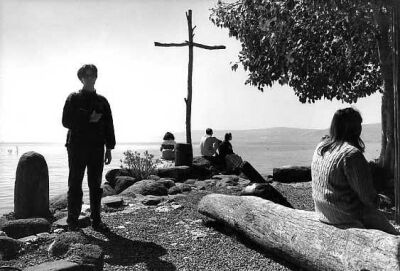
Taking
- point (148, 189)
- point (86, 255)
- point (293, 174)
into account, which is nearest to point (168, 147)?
point (293, 174)

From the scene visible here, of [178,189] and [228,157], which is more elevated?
[228,157]

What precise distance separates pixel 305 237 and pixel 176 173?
9.22m

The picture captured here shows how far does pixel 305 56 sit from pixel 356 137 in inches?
283

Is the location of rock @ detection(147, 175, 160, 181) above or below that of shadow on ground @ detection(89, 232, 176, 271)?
above

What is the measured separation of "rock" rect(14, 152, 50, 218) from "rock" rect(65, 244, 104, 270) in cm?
351

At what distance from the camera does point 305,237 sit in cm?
509

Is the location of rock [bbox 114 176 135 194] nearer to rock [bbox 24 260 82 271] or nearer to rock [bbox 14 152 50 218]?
rock [bbox 14 152 50 218]

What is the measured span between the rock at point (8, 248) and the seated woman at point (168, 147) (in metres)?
13.3

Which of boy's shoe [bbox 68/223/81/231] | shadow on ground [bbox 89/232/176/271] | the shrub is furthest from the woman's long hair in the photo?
the shrub

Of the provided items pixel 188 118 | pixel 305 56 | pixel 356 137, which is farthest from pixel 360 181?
pixel 188 118

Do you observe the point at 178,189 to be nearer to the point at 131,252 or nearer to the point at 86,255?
the point at 131,252

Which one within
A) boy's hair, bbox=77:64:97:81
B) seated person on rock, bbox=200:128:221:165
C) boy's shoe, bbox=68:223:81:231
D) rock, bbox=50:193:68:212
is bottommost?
rock, bbox=50:193:68:212

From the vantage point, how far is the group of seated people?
441 centimetres

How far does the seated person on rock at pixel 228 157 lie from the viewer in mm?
15883
